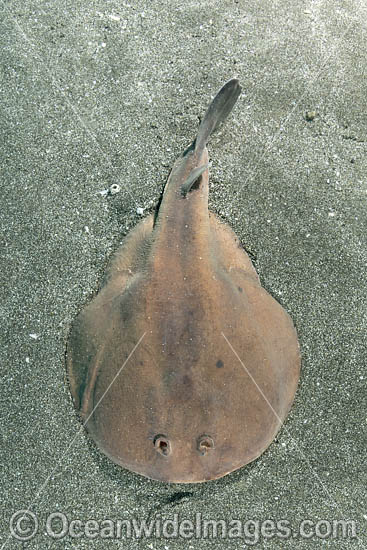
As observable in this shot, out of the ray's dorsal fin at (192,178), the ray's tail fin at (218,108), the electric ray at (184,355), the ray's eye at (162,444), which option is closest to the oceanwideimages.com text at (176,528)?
the electric ray at (184,355)

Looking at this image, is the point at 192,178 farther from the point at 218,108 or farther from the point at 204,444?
the point at 204,444

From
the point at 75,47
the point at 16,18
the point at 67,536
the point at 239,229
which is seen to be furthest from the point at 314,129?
the point at 67,536

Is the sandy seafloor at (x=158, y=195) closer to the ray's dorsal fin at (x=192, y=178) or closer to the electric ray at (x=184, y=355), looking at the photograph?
the electric ray at (x=184, y=355)

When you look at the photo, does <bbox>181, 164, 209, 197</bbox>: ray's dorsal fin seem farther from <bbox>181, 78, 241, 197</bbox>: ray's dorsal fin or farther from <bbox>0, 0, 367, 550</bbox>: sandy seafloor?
<bbox>0, 0, 367, 550</bbox>: sandy seafloor

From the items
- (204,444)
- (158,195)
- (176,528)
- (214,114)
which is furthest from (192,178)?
(176,528)

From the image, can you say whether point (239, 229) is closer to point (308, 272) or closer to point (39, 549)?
point (308, 272)

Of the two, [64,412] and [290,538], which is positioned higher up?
[64,412]
